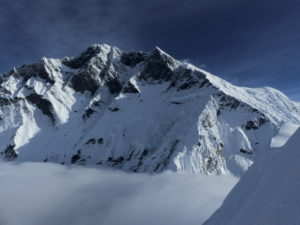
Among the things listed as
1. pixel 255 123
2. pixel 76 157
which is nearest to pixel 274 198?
pixel 255 123

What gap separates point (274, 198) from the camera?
1102 centimetres

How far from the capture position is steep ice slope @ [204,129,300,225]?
10.1 m

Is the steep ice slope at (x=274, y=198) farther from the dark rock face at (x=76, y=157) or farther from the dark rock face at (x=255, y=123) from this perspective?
the dark rock face at (x=76, y=157)

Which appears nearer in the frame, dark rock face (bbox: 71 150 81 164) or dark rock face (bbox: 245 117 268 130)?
dark rock face (bbox: 245 117 268 130)

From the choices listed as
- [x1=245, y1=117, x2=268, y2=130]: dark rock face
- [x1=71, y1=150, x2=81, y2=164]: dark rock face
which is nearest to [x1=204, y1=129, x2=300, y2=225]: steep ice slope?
[x1=245, y1=117, x2=268, y2=130]: dark rock face

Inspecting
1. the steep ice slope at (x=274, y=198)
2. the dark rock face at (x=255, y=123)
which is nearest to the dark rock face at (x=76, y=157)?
the dark rock face at (x=255, y=123)

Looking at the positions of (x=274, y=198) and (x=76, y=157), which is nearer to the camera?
(x=274, y=198)

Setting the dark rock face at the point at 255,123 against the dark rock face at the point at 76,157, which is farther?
the dark rock face at the point at 76,157

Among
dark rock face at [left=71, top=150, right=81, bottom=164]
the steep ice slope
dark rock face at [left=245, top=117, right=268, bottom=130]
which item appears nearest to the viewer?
the steep ice slope

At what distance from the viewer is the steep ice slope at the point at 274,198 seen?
10.1 metres

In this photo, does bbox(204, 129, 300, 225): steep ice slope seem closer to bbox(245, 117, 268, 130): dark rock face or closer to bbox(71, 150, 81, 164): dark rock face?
bbox(245, 117, 268, 130): dark rock face

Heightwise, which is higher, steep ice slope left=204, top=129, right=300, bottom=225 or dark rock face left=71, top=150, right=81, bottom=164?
dark rock face left=71, top=150, right=81, bottom=164

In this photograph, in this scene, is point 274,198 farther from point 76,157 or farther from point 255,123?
point 76,157

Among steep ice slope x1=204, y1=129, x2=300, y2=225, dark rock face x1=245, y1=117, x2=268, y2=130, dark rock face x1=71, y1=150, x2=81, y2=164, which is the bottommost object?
steep ice slope x1=204, y1=129, x2=300, y2=225
